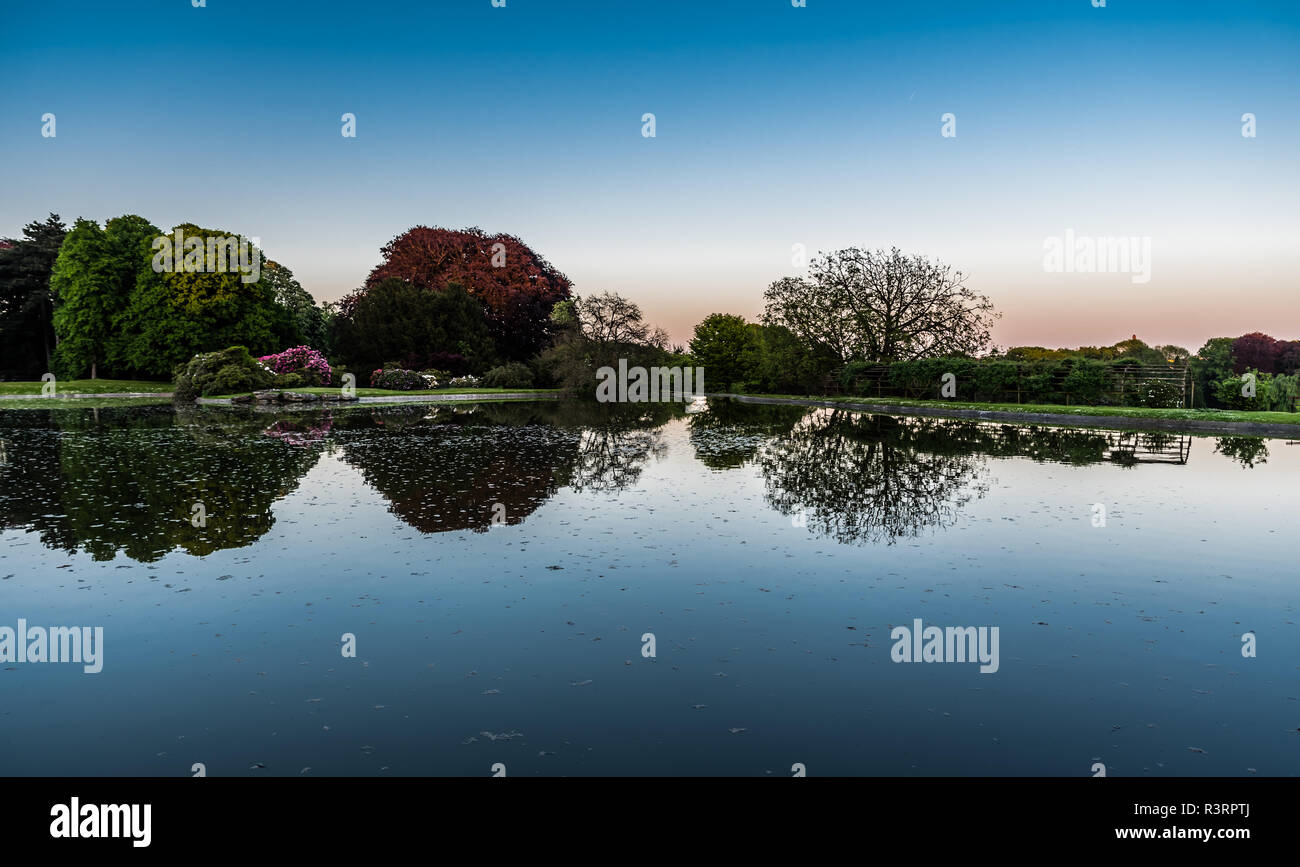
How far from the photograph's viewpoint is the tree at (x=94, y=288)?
52.6 m

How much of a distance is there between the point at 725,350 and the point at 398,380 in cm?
4435

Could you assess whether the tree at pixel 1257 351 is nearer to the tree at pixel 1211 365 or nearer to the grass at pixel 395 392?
the tree at pixel 1211 365

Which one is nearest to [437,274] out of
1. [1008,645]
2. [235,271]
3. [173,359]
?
[235,271]

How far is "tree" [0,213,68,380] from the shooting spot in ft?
194

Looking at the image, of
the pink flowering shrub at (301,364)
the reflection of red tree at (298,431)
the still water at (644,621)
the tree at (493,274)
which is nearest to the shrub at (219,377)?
the pink flowering shrub at (301,364)

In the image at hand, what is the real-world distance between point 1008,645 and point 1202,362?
66133 mm

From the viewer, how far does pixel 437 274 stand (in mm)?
69375

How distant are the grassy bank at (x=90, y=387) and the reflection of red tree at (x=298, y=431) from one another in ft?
96.4

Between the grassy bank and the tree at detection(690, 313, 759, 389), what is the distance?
53774 mm

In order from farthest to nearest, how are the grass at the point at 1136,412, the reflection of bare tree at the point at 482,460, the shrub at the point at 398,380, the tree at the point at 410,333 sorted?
the tree at the point at 410,333 < the shrub at the point at 398,380 < the grass at the point at 1136,412 < the reflection of bare tree at the point at 482,460
